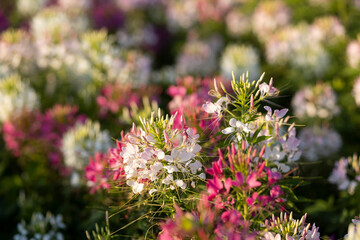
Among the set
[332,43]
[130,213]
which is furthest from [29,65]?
[332,43]

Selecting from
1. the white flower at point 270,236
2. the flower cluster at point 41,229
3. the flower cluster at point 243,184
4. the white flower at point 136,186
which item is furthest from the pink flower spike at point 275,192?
the flower cluster at point 41,229

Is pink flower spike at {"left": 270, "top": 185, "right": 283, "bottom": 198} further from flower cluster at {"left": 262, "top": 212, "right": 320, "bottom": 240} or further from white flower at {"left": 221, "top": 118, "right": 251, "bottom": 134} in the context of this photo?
white flower at {"left": 221, "top": 118, "right": 251, "bottom": 134}

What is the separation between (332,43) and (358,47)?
91 cm

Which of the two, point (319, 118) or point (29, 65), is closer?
point (319, 118)

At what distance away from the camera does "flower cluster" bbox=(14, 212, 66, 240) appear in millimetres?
2518

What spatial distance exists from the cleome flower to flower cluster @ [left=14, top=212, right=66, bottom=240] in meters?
1.29

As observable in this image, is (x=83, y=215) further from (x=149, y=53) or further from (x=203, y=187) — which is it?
(x=149, y=53)

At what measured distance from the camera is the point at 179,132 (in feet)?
5.03

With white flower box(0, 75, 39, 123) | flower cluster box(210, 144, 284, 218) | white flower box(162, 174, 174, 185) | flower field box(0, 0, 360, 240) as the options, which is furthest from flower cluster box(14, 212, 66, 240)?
flower cluster box(210, 144, 284, 218)

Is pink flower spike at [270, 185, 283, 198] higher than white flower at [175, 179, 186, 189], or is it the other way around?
white flower at [175, 179, 186, 189]

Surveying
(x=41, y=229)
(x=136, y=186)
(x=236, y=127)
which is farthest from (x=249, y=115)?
(x=41, y=229)

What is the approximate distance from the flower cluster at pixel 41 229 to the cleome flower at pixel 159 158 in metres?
1.29

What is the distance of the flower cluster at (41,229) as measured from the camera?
2.52 metres

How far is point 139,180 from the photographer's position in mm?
1566
